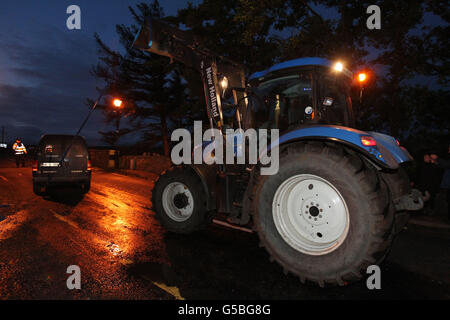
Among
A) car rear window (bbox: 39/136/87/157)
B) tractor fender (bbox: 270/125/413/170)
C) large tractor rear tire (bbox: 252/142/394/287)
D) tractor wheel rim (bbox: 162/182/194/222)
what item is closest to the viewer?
large tractor rear tire (bbox: 252/142/394/287)

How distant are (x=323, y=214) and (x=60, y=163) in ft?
27.7

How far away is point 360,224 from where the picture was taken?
2568 millimetres

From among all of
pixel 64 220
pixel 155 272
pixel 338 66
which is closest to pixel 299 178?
pixel 338 66

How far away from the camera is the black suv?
323 inches

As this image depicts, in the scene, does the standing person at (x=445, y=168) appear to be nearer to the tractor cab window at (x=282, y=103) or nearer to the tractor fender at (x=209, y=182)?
the tractor cab window at (x=282, y=103)

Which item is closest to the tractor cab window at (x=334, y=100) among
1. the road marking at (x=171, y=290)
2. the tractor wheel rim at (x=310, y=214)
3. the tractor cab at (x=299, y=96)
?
the tractor cab at (x=299, y=96)

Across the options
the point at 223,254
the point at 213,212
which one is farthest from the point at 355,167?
the point at 213,212

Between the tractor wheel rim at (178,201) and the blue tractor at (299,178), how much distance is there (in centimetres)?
2

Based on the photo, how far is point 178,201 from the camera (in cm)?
452

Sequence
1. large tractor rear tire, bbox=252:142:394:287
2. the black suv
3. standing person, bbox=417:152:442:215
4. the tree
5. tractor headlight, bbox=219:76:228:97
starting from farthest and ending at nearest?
1. the tree
2. the black suv
3. standing person, bbox=417:152:442:215
4. tractor headlight, bbox=219:76:228:97
5. large tractor rear tire, bbox=252:142:394:287

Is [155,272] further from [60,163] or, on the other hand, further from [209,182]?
[60,163]

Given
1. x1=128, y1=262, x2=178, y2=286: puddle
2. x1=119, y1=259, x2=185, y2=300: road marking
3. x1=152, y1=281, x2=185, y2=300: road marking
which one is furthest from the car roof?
x1=152, y1=281, x2=185, y2=300: road marking

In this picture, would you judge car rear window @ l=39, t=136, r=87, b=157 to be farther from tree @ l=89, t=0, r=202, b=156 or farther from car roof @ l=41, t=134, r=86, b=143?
tree @ l=89, t=0, r=202, b=156
